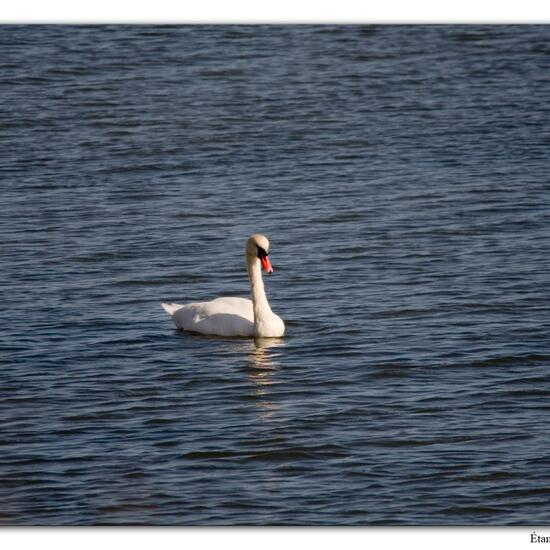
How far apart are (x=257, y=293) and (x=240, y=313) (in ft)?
0.73

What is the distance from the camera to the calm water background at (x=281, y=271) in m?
10.0

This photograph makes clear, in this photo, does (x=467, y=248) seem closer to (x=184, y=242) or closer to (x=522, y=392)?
(x=184, y=242)

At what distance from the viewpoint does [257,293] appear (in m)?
13.2

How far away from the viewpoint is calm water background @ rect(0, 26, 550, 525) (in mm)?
10016

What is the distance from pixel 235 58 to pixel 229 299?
4668 mm
